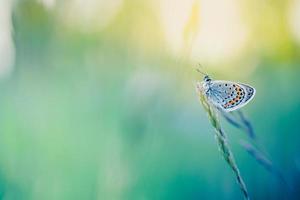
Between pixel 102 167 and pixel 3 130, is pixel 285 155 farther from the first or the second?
pixel 3 130

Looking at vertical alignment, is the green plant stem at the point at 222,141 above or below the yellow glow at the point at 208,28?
below

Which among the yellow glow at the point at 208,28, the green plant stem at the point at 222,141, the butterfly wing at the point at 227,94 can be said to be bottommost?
the green plant stem at the point at 222,141

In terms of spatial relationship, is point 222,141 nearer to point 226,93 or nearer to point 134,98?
point 226,93

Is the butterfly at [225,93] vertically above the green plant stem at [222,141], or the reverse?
the butterfly at [225,93]

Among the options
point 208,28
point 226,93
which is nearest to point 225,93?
point 226,93

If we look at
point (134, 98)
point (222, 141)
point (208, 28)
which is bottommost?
point (222, 141)

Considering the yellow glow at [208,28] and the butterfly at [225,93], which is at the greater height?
the yellow glow at [208,28]
